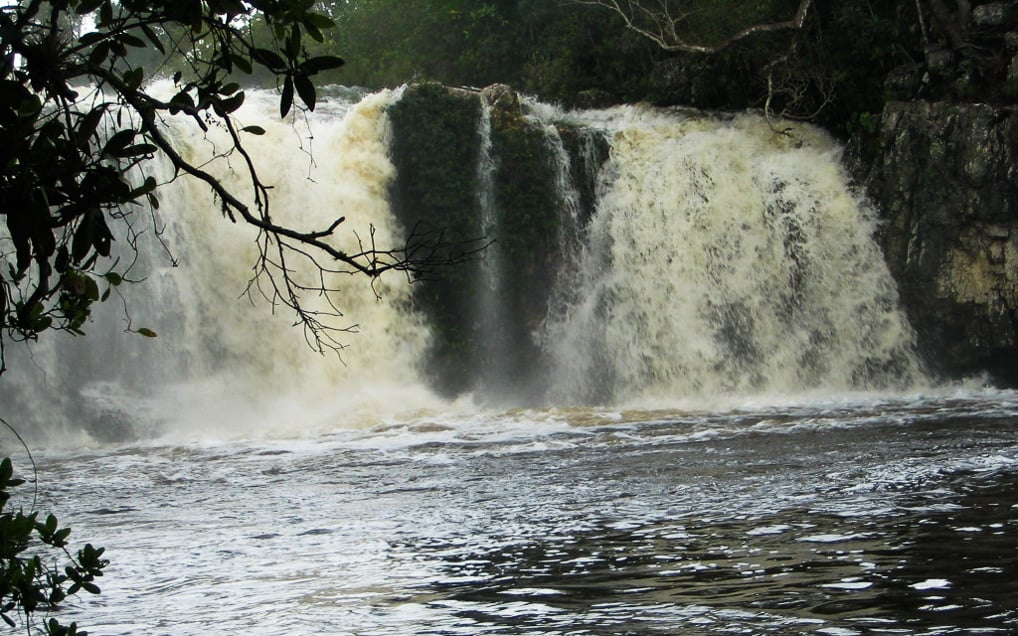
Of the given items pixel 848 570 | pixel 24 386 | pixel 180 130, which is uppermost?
pixel 180 130

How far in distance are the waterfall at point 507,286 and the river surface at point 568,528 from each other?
2.59 meters

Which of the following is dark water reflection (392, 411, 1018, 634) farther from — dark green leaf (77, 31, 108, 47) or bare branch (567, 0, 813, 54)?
bare branch (567, 0, 813, 54)

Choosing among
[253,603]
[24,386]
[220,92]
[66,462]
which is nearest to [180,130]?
[24,386]

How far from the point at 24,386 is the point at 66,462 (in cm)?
301

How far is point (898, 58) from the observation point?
727 inches

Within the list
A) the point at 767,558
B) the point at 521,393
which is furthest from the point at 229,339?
the point at 767,558

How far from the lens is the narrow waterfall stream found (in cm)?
736

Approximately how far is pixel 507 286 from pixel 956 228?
6164 mm

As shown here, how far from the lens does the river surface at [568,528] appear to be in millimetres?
5863

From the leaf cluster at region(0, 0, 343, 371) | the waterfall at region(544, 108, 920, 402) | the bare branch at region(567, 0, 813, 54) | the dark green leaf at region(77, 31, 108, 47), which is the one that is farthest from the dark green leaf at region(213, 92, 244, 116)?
the bare branch at region(567, 0, 813, 54)

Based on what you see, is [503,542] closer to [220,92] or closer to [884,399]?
[220,92]

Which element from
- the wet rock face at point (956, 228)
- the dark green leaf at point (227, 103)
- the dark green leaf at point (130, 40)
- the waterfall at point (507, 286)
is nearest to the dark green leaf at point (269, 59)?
the dark green leaf at point (227, 103)

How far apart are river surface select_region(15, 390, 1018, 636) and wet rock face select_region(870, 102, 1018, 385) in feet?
9.17

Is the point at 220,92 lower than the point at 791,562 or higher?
higher
